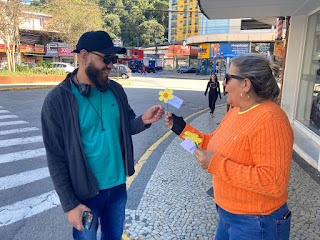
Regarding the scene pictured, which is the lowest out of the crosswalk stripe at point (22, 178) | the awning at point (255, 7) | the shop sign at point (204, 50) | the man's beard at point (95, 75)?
the crosswalk stripe at point (22, 178)

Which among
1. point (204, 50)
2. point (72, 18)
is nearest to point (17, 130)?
point (72, 18)

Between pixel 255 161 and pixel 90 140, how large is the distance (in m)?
1.17

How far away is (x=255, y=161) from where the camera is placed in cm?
152

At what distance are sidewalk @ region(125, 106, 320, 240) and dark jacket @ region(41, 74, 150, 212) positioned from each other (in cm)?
133

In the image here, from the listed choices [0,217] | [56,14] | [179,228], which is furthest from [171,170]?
[56,14]

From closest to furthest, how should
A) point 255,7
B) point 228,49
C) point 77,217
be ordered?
point 77,217
point 255,7
point 228,49

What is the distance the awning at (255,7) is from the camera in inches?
231

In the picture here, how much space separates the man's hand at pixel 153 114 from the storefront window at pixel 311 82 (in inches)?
220

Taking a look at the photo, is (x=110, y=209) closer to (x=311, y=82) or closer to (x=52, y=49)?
(x=311, y=82)

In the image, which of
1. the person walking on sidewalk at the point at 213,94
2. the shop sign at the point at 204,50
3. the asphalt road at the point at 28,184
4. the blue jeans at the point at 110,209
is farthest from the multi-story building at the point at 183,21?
the blue jeans at the point at 110,209

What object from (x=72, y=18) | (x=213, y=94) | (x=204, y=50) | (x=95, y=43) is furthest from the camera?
(x=204, y=50)

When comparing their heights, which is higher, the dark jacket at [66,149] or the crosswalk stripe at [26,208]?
the dark jacket at [66,149]

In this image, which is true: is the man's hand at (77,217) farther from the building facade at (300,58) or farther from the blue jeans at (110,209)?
the building facade at (300,58)

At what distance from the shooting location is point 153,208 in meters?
3.42
